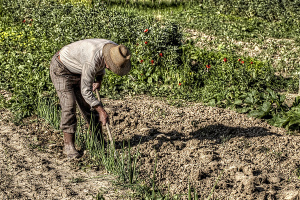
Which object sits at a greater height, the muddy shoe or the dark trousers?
the dark trousers

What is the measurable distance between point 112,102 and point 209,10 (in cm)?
624

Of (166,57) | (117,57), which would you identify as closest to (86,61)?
(117,57)

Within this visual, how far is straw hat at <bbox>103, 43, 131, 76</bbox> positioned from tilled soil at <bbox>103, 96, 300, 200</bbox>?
39.3 inches

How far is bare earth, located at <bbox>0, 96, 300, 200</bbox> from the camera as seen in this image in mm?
3707

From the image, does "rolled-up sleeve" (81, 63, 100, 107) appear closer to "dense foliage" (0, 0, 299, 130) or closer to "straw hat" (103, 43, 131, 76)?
"straw hat" (103, 43, 131, 76)

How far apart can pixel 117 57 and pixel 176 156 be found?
1.35m

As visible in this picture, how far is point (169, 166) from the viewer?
4090mm

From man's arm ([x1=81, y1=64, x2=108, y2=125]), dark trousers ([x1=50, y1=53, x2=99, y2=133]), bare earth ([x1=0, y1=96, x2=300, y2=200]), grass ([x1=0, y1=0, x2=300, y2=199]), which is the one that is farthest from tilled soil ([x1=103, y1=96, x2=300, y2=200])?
man's arm ([x1=81, y1=64, x2=108, y2=125])

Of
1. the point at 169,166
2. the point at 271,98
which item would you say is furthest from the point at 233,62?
the point at 169,166

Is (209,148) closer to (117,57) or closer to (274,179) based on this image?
(274,179)

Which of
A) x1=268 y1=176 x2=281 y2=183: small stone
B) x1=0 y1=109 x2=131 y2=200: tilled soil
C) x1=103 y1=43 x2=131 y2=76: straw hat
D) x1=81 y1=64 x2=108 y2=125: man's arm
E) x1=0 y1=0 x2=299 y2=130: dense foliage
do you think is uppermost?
x1=103 y1=43 x2=131 y2=76: straw hat

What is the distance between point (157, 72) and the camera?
6742 mm

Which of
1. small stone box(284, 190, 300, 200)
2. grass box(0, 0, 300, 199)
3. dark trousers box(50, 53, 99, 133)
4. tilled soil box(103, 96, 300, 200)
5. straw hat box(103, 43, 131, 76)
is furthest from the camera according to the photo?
grass box(0, 0, 300, 199)

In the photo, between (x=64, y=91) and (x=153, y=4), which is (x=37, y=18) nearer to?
(x=153, y=4)
